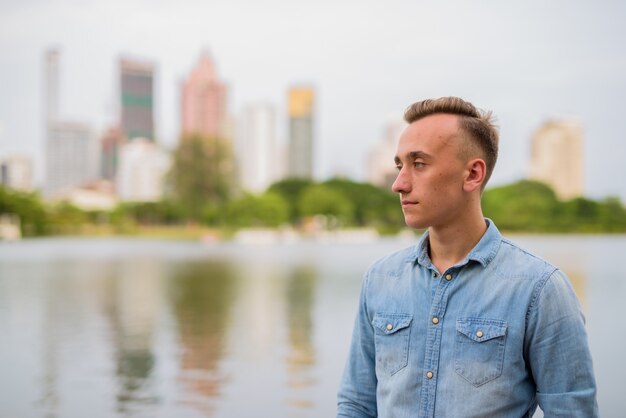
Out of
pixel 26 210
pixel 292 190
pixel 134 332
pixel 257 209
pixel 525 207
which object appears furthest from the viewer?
pixel 292 190

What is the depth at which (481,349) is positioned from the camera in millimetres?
2131

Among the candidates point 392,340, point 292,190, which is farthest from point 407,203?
point 292,190

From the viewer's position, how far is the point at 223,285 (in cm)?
2116

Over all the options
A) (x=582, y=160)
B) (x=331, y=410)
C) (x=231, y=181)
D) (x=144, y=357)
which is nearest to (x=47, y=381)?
(x=144, y=357)

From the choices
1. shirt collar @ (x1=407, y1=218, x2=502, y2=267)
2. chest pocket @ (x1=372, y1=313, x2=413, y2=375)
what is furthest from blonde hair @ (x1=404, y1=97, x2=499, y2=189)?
chest pocket @ (x1=372, y1=313, x2=413, y2=375)

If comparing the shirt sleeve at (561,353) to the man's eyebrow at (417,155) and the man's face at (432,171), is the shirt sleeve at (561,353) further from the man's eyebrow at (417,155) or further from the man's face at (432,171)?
the man's eyebrow at (417,155)

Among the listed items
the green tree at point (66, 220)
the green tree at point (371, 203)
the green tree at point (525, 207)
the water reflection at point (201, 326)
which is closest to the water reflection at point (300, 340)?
the water reflection at point (201, 326)

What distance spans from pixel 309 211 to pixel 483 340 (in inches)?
→ 3465

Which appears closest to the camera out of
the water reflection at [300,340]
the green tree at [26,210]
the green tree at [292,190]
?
the water reflection at [300,340]

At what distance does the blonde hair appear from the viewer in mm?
2230

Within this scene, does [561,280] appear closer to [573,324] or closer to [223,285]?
[573,324]

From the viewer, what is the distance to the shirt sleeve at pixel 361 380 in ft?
8.03

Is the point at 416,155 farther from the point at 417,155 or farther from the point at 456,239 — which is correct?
the point at 456,239

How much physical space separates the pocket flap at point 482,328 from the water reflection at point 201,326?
5.73 m
